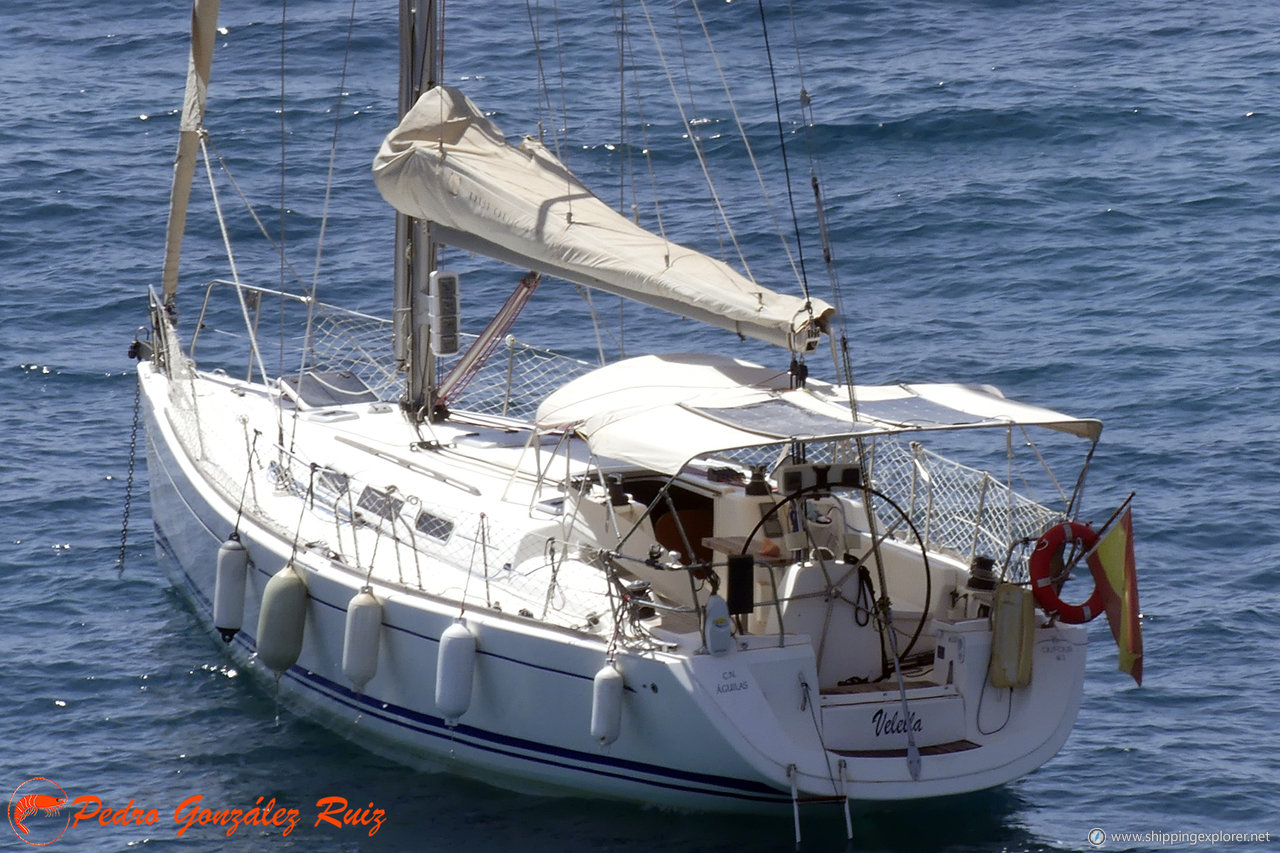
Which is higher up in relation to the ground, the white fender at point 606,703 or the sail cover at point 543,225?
the sail cover at point 543,225

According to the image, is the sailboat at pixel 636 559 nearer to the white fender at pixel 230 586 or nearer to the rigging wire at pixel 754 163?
the white fender at pixel 230 586

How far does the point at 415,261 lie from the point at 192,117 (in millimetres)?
2469

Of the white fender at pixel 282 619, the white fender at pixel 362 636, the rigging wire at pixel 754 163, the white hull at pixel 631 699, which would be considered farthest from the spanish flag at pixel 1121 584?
the white fender at pixel 282 619

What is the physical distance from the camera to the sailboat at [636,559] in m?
11.0

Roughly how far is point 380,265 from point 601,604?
1129cm

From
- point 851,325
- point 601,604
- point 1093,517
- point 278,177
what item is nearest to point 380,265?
point 278,177

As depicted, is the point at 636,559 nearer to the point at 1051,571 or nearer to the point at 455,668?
the point at 455,668

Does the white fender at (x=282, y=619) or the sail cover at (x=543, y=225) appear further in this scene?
the white fender at (x=282, y=619)

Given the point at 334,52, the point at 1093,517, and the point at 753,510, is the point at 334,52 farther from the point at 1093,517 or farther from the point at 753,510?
the point at 753,510

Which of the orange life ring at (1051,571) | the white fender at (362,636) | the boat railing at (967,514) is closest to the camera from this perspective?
the orange life ring at (1051,571)

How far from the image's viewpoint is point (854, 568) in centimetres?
1161

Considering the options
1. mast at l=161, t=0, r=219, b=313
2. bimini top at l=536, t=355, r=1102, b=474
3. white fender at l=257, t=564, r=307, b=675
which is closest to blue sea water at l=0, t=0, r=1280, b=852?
white fender at l=257, t=564, r=307, b=675

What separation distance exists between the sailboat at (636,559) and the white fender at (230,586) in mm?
20

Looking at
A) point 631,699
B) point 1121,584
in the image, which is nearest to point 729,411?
point 631,699
